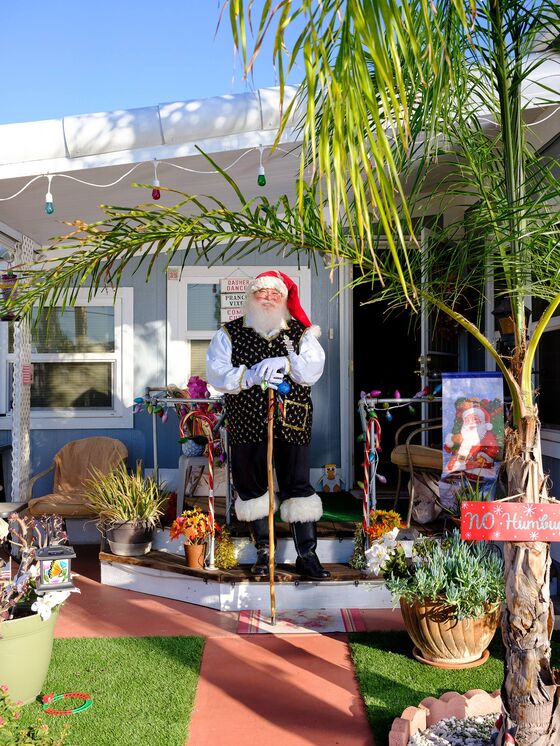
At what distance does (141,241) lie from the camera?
105 inches

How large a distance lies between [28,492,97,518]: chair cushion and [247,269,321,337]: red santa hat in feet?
8.52

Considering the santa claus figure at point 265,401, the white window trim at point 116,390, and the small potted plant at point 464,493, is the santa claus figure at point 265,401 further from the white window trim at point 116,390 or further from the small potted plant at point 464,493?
the white window trim at point 116,390

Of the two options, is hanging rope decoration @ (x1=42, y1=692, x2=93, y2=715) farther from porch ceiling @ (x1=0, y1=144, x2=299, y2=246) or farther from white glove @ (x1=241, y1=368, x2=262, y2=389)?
porch ceiling @ (x1=0, y1=144, x2=299, y2=246)

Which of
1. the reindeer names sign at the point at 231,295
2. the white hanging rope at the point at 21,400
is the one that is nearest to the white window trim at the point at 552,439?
the reindeer names sign at the point at 231,295

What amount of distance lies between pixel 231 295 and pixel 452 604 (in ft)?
13.1

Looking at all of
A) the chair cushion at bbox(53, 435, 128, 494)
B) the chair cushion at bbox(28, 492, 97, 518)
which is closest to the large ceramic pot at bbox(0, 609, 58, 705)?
the chair cushion at bbox(28, 492, 97, 518)

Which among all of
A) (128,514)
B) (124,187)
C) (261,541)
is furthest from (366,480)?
(124,187)

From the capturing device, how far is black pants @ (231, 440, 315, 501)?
14.4 feet

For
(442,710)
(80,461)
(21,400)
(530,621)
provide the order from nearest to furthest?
(530,621) < (442,710) < (21,400) < (80,461)

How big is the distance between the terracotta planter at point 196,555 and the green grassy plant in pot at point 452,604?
1488 millimetres

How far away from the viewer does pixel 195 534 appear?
4.66 meters

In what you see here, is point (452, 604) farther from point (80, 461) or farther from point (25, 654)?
point (80, 461)

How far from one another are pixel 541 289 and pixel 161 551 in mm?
3458

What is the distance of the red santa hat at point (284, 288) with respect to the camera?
172 inches
